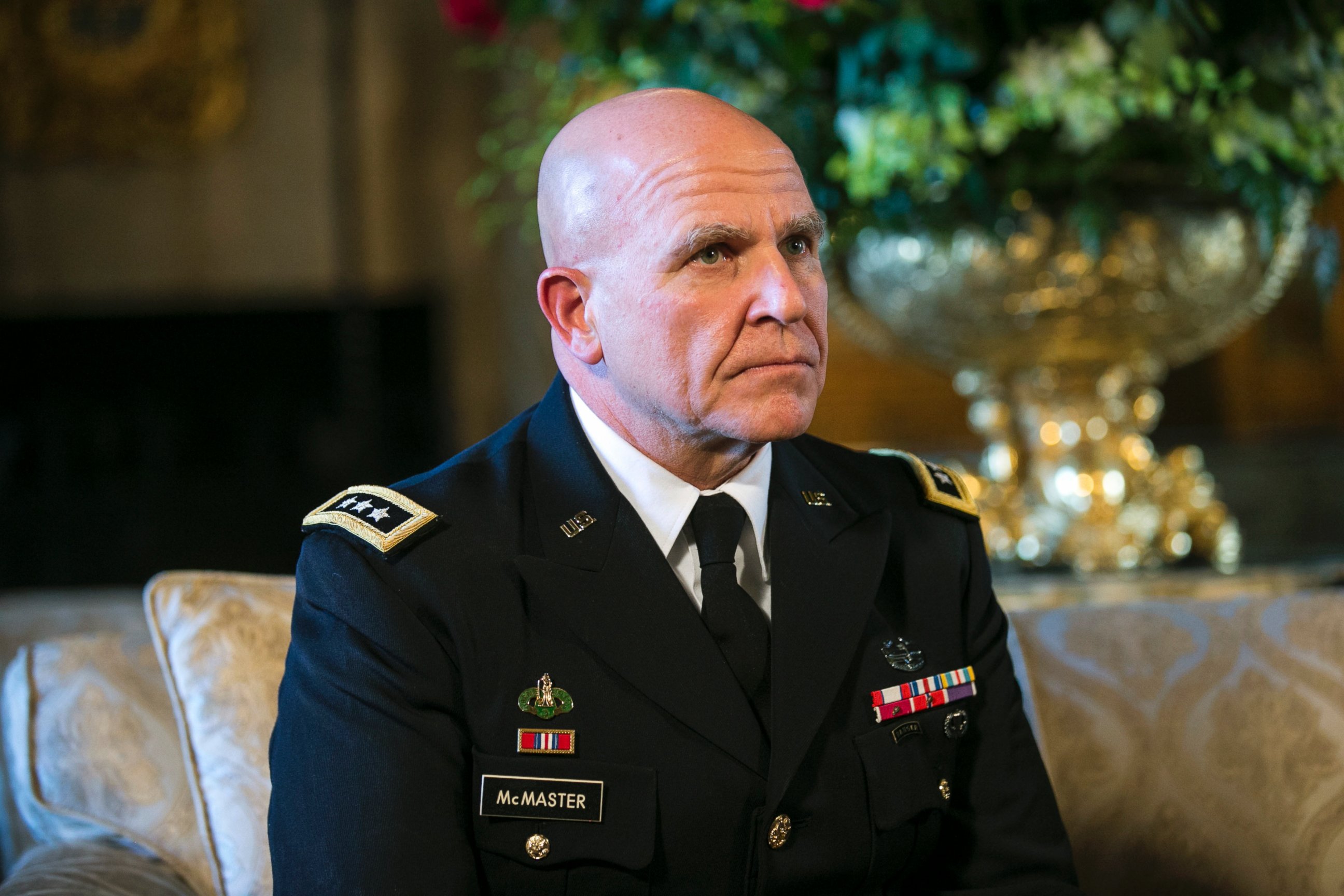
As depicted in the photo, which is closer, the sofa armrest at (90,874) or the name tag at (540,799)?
the name tag at (540,799)

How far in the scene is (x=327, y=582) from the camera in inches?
44.1

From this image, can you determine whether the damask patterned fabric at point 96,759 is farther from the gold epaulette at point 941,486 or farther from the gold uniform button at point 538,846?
the gold epaulette at point 941,486

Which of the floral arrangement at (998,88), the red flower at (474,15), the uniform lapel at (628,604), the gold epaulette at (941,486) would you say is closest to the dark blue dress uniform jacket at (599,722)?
the uniform lapel at (628,604)

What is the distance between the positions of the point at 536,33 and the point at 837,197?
2476 millimetres

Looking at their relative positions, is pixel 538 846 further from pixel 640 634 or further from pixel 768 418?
pixel 768 418

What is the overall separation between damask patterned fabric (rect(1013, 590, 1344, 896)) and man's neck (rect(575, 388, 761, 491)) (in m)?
0.55

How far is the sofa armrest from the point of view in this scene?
4.18 ft

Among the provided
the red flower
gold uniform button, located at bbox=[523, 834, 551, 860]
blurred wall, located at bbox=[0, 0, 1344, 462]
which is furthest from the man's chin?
blurred wall, located at bbox=[0, 0, 1344, 462]

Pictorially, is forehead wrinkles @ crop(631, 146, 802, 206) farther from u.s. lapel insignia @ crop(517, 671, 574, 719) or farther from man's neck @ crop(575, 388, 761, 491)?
u.s. lapel insignia @ crop(517, 671, 574, 719)

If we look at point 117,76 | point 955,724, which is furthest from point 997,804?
point 117,76

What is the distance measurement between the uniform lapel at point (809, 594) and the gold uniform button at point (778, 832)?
0.05 ft

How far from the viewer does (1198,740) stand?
4.78 ft

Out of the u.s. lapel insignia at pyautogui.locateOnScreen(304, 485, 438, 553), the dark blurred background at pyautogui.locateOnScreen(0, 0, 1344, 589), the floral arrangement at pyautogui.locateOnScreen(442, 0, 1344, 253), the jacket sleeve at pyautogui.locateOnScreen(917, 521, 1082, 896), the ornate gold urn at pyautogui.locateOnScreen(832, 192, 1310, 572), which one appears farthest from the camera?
the dark blurred background at pyautogui.locateOnScreen(0, 0, 1344, 589)

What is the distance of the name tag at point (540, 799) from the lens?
1.08m
